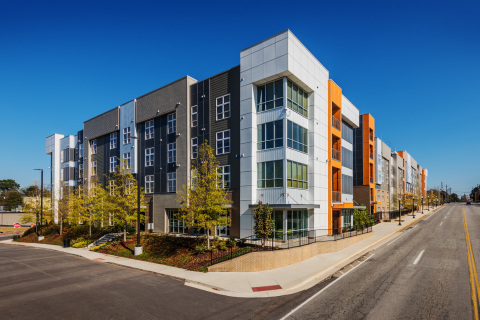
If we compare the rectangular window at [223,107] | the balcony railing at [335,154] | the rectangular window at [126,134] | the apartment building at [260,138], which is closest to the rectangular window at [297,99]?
the apartment building at [260,138]

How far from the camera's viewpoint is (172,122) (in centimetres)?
3238

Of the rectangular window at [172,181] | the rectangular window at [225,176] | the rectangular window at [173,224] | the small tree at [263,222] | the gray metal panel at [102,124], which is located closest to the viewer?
the small tree at [263,222]

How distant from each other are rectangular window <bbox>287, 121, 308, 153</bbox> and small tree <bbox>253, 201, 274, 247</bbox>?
18.8 ft

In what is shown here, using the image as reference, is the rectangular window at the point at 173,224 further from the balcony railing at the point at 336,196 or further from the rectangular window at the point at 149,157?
the balcony railing at the point at 336,196

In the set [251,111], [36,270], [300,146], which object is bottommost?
[36,270]

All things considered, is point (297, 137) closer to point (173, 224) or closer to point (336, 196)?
point (336, 196)

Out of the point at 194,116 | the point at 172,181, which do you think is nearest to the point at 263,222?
the point at 172,181

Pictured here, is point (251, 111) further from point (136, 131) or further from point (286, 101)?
point (136, 131)

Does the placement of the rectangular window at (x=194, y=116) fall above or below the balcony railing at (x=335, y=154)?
above

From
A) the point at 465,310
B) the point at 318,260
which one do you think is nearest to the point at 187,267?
the point at 318,260

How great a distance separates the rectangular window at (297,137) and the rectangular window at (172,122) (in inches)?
539

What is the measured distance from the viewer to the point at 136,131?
120ft

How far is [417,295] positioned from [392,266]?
5.85m

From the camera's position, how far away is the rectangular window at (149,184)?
112 feet
